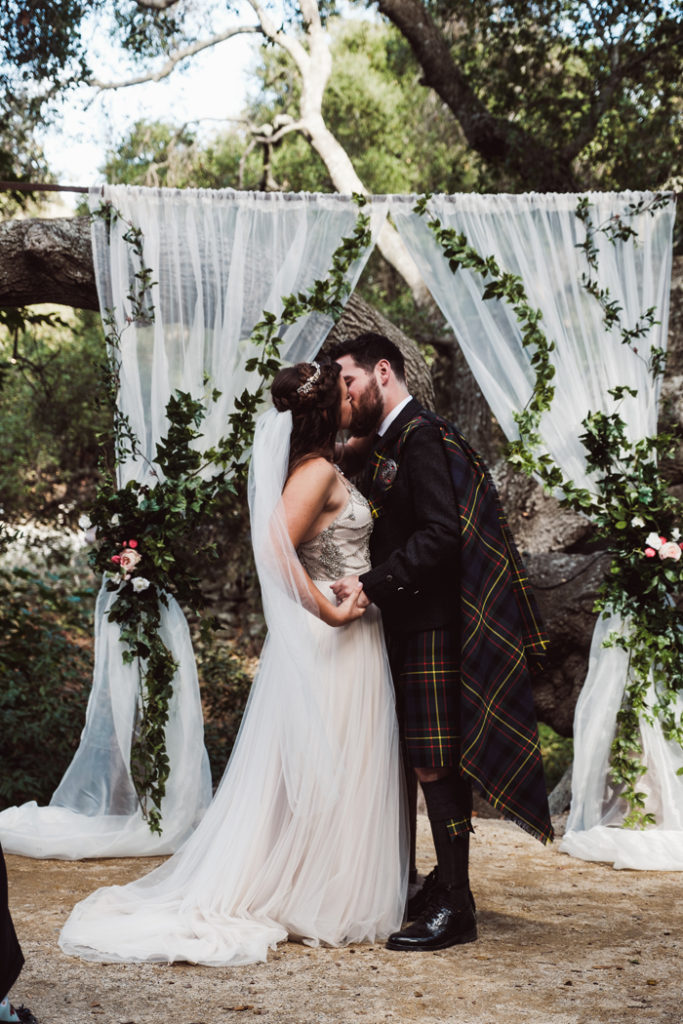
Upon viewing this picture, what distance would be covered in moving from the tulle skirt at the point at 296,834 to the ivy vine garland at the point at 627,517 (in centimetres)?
144

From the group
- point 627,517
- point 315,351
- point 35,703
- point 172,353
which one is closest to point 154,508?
point 172,353

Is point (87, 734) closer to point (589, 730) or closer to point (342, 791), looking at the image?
point (342, 791)

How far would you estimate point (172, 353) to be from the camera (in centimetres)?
404

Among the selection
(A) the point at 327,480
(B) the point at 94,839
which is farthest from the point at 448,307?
(B) the point at 94,839

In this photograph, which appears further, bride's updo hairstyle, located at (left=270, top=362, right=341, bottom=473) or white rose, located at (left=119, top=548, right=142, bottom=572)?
white rose, located at (left=119, top=548, right=142, bottom=572)

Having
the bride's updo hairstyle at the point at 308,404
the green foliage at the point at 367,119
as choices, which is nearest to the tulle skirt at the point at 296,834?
the bride's updo hairstyle at the point at 308,404

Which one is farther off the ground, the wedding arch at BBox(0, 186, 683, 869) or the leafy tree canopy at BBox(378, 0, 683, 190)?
the leafy tree canopy at BBox(378, 0, 683, 190)

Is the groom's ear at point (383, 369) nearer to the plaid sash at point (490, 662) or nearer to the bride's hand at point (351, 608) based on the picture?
the plaid sash at point (490, 662)

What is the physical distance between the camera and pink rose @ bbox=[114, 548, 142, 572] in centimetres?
390

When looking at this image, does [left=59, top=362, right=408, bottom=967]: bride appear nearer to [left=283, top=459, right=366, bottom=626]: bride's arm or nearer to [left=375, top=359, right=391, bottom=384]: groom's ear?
[left=283, top=459, right=366, bottom=626]: bride's arm

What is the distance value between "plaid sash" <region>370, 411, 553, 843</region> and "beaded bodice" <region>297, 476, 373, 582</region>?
14 cm

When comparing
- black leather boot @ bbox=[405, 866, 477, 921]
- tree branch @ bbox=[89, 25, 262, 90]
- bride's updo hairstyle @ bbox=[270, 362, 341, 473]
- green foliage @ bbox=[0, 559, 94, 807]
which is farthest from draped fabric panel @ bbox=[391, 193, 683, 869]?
tree branch @ bbox=[89, 25, 262, 90]

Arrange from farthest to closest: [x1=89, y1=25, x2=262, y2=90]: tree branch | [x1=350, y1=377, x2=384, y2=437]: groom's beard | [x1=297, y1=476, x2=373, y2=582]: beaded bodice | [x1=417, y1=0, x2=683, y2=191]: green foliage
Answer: [x1=89, y1=25, x2=262, y2=90]: tree branch, [x1=417, y1=0, x2=683, y2=191]: green foliage, [x1=350, y1=377, x2=384, y2=437]: groom's beard, [x1=297, y1=476, x2=373, y2=582]: beaded bodice

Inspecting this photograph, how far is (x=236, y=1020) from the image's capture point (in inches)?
89.8
